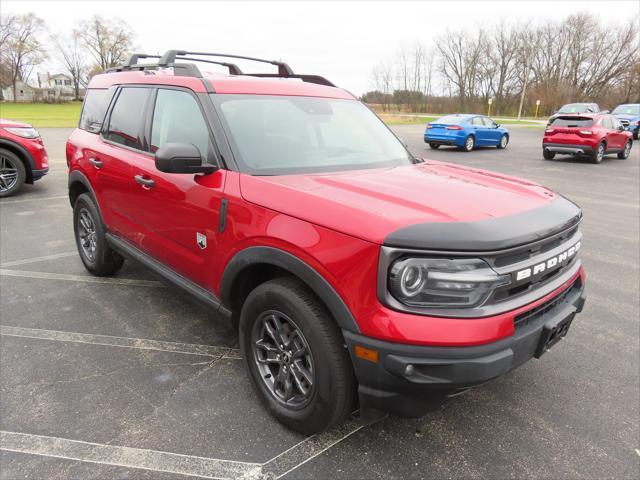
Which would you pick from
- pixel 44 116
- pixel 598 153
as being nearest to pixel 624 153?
pixel 598 153

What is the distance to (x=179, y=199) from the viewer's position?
2.95 metres

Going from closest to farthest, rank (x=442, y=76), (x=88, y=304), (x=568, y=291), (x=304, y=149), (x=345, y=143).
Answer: (x=568, y=291) → (x=304, y=149) → (x=345, y=143) → (x=88, y=304) → (x=442, y=76)

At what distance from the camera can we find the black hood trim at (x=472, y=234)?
187cm

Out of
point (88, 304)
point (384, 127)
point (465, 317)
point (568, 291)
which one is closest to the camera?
point (465, 317)

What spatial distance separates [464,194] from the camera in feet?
7.81

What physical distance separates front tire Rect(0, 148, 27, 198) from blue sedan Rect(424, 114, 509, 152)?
1515cm

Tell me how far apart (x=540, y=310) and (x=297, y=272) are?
119cm

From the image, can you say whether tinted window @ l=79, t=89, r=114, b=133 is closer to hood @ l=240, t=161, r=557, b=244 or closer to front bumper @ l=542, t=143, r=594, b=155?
hood @ l=240, t=161, r=557, b=244

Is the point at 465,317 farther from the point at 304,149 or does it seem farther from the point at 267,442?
the point at 304,149

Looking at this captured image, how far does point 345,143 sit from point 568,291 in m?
1.70

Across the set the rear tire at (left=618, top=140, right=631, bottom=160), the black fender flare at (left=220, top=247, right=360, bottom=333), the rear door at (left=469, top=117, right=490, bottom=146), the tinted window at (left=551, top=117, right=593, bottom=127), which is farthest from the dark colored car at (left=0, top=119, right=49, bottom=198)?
the rear tire at (left=618, top=140, right=631, bottom=160)

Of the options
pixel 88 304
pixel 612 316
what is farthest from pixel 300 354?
pixel 612 316

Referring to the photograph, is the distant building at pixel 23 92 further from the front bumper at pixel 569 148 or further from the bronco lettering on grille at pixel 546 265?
the bronco lettering on grille at pixel 546 265

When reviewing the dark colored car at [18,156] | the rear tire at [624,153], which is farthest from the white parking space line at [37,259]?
the rear tire at [624,153]
